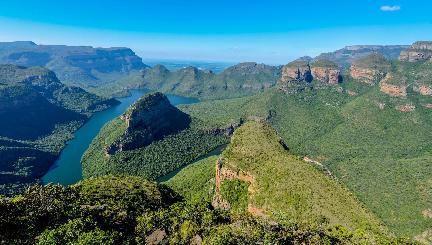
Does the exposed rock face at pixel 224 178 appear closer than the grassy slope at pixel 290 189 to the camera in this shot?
No

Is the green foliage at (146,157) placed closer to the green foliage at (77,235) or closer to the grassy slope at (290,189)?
the grassy slope at (290,189)

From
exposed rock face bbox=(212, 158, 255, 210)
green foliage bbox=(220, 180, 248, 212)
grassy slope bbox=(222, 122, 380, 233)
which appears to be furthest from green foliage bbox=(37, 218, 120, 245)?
exposed rock face bbox=(212, 158, 255, 210)

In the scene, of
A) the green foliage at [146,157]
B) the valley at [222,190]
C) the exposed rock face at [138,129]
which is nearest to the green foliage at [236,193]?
the valley at [222,190]

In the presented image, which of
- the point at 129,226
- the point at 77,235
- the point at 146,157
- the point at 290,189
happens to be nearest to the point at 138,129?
the point at 146,157

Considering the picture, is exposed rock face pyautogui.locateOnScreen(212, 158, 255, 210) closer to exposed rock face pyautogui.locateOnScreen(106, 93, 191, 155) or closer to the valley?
the valley

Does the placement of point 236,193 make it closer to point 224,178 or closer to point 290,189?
point 224,178

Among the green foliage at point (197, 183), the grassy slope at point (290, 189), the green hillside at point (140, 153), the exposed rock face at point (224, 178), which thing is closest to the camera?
the grassy slope at point (290, 189)

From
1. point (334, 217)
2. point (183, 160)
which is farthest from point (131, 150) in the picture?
point (334, 217)

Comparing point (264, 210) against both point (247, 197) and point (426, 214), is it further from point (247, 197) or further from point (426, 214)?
point (426, 214)
